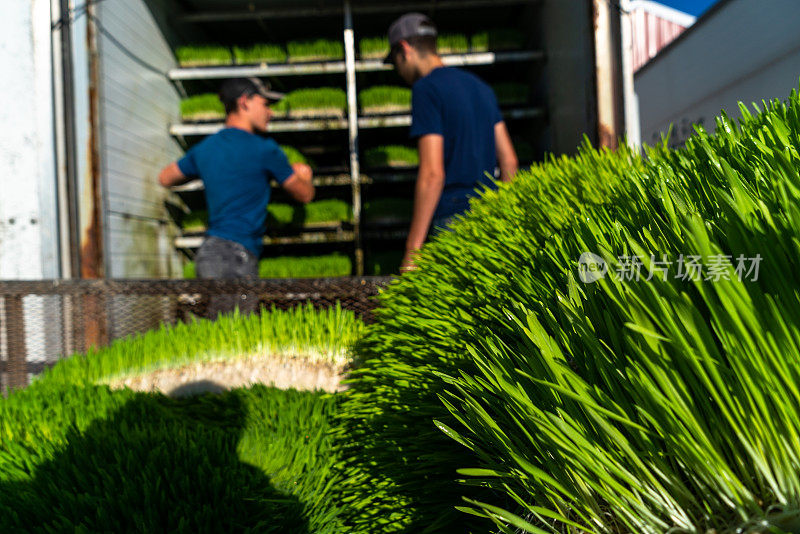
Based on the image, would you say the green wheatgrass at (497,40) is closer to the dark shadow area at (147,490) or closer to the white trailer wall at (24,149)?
the white trailer wall at (24,149)

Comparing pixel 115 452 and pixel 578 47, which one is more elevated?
pixel 578 47

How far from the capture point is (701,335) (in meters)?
0.30

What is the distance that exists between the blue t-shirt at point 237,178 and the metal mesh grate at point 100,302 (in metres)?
0.65

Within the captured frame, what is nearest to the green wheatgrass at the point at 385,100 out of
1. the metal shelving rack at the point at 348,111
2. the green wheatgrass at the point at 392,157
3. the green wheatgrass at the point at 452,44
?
the metal shelving rack at the point at 348,111

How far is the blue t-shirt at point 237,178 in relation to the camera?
2217 mm

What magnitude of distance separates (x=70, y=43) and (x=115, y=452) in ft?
8.27

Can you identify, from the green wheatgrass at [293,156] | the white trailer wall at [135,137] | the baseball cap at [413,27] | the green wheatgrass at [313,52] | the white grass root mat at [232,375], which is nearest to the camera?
the white grass root mat at [232,375]

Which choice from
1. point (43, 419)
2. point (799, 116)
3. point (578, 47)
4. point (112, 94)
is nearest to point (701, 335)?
point (799, 116)

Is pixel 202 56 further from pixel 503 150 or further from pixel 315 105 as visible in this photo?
pixel 503 150

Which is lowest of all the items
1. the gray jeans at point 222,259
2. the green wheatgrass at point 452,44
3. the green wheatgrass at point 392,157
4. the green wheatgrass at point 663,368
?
the green wheatgrass at point 663,368

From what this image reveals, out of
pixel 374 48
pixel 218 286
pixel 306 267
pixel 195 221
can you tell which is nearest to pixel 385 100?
pixel 374 48

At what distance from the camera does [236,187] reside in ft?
7.25

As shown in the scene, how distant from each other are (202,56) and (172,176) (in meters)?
1.97

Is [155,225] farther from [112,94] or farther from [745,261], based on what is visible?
[745,261]
